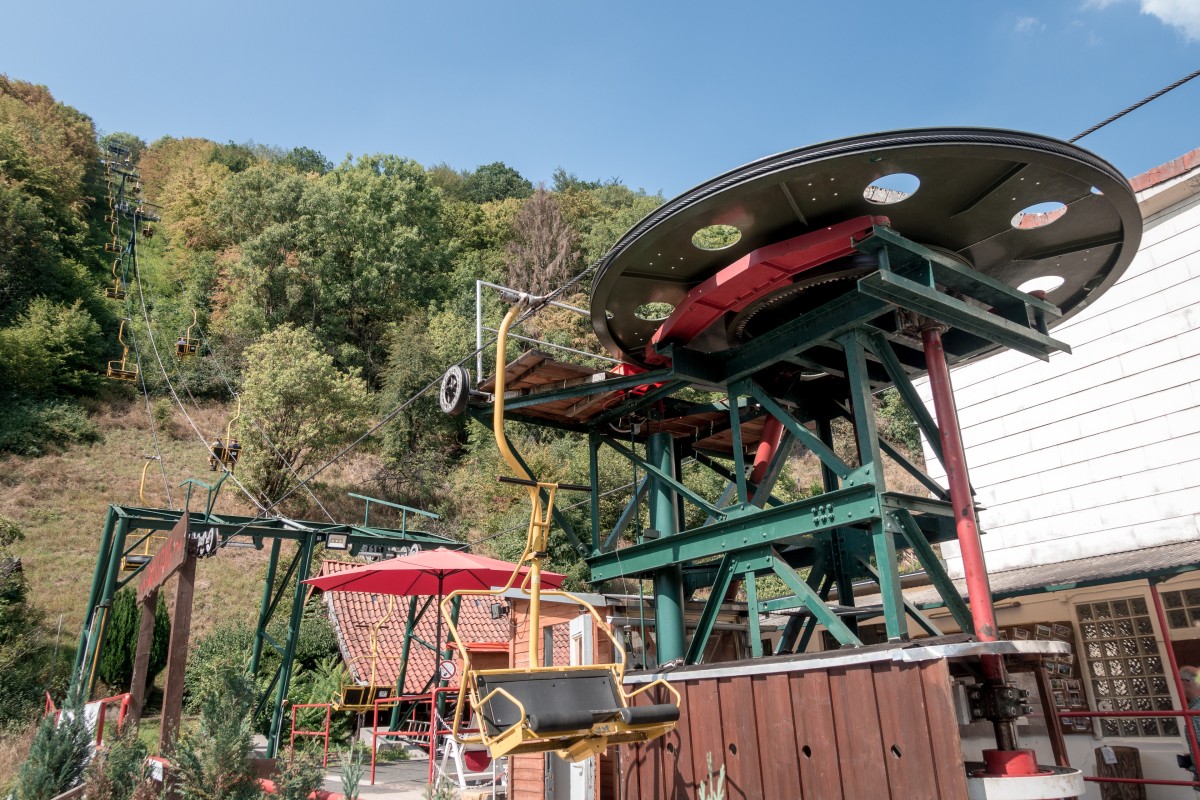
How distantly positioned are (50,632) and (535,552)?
20.3 metres

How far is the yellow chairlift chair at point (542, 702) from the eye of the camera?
159 inches

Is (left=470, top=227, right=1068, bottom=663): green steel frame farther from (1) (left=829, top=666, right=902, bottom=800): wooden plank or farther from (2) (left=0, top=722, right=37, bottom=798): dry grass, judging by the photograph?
(2) (left=0, top=722, right=37, bottom=798): dry grass

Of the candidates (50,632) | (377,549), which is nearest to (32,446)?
(50,632)

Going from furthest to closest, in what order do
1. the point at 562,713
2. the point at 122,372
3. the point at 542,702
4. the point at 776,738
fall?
the point at 122,372
the point at 776,738
the point at 542,702
the point at 562,713

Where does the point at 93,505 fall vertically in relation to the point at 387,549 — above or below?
above

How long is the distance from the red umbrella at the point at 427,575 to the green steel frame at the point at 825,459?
171 cm

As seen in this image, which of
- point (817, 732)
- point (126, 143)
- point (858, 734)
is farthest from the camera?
point (126, 143)

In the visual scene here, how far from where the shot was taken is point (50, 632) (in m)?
19.1

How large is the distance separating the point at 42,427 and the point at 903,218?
3311cm

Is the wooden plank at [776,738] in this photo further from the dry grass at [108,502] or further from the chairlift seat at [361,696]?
the dry grass at [108,502]

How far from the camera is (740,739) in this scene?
614cm

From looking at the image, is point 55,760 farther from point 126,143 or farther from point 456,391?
point 126,143

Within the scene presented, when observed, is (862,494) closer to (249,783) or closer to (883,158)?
(883,158)

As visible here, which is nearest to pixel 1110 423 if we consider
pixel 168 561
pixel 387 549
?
pixel 387 549
